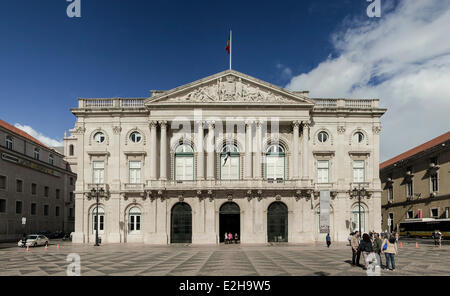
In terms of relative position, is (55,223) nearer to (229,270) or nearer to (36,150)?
(36,150)

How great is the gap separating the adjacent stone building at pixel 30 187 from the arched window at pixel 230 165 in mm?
23388

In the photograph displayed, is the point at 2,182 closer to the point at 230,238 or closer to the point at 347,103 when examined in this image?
the point at 230,238

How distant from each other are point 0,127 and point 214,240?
3148 cm

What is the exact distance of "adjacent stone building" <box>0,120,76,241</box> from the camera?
5203cm

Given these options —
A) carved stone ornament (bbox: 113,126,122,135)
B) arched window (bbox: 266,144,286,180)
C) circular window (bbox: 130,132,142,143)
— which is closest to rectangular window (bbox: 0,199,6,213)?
carved stone ornament (bbox: 113,126,122,135)

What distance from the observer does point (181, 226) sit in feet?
143

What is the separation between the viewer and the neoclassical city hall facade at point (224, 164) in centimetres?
4306

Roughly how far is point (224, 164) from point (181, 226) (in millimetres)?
8326

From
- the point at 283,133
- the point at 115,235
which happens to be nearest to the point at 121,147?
the point at 115,235

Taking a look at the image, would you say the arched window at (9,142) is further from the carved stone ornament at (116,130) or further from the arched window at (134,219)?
the arched window at (134,219)

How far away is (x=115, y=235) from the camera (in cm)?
4419

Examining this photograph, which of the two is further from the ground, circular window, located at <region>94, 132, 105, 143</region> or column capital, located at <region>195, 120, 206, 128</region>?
column capital, located at <region>195, 120, 206, 128</region>

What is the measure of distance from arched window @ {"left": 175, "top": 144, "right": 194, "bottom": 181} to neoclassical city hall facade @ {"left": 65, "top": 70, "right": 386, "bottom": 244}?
11 cm

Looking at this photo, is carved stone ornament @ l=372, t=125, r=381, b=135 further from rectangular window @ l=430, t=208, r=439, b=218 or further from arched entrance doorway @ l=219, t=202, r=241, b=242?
arched entrance doorway @ l=219, t=202, r=241, b=242
